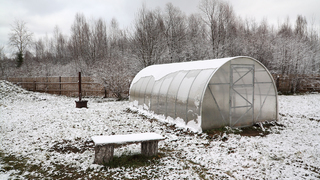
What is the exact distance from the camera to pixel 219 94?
8570 millimetres

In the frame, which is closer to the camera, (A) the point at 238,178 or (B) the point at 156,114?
(A) the point at 238,178

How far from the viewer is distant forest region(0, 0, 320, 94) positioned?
21.4 metres

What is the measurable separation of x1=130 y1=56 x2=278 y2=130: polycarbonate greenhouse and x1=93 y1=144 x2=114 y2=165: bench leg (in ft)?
12.6

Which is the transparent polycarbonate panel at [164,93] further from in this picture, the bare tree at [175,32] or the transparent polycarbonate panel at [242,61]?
the bare tree at [175,32]

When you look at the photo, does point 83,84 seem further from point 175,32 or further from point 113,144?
point 113,144

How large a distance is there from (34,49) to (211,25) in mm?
38613

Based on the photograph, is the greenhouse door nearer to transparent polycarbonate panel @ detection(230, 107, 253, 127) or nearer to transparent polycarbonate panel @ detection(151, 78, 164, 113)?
transparent polycarbonate panel @ detection(230, 107, 253, 127)

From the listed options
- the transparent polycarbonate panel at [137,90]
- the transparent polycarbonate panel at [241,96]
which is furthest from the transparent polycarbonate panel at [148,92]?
the transparent polycarbonate panel at [241,96]

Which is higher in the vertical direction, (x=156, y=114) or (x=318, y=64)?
(x=318, y=64)

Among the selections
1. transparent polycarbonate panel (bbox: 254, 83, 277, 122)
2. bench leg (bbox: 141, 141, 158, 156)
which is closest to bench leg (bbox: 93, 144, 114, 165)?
bench leg (bbox: 141, 141, 158, 156)

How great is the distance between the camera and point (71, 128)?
8.96 meters

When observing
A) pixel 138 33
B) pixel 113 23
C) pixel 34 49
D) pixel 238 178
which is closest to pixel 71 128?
pixel 238 178

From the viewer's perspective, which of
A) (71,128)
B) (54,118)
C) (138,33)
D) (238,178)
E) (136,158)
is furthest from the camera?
(138,33)

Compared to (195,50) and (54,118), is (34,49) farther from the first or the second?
(54,118)
